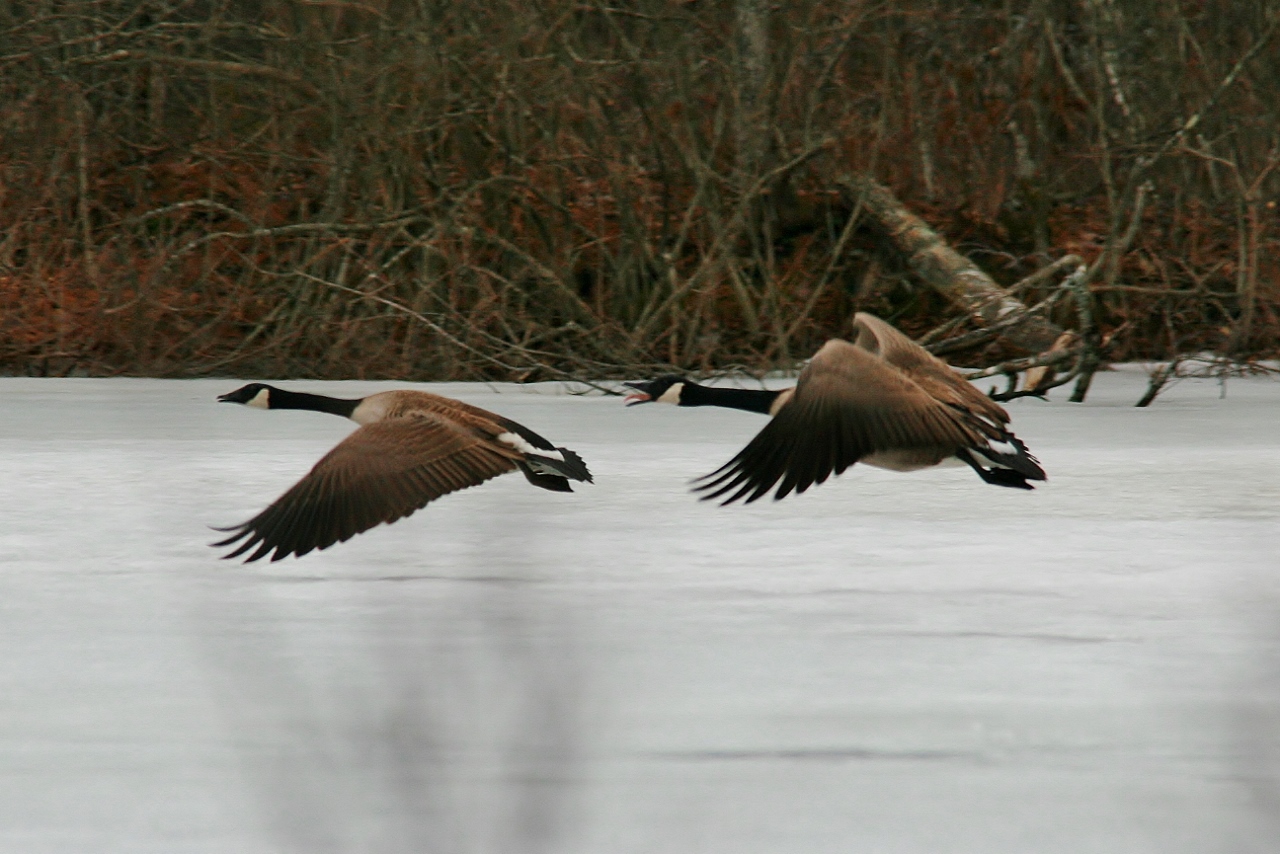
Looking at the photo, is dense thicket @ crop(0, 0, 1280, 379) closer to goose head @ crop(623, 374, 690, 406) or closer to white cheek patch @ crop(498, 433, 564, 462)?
goose head @ crop(623, 374, 690, 406)

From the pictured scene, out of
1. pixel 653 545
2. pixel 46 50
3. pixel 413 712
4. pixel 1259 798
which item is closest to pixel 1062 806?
pixel 1259 798

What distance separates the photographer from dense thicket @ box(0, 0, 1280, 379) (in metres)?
10.1

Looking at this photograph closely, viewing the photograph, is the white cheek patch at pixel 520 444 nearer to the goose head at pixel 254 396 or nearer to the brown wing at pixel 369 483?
the brown wing at pixel 369 483

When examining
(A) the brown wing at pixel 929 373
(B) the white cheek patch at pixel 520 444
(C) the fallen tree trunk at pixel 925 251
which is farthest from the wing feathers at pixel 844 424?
(C) the fallen tree trunk at pixel 925 251

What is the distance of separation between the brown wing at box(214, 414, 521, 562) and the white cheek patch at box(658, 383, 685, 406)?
4.85ft

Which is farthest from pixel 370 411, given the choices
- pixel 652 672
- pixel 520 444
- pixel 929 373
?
pixel 652 672

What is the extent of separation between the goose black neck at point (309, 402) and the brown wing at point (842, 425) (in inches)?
59.3

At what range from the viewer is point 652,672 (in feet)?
9.48

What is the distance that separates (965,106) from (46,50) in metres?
6.27

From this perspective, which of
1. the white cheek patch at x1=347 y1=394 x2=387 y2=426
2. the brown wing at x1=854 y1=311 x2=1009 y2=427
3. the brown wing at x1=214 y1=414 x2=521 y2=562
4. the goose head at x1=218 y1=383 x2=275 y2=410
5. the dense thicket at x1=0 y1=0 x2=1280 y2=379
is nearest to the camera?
the brown wing at x1=214 y1=414 x2=521 y2=562

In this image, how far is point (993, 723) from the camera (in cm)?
256

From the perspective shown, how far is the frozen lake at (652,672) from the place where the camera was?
6.95 ft

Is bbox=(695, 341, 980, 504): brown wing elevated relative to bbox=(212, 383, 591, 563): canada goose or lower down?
elevated

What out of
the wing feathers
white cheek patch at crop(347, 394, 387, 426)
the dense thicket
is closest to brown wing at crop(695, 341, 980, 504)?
the wing feathers
